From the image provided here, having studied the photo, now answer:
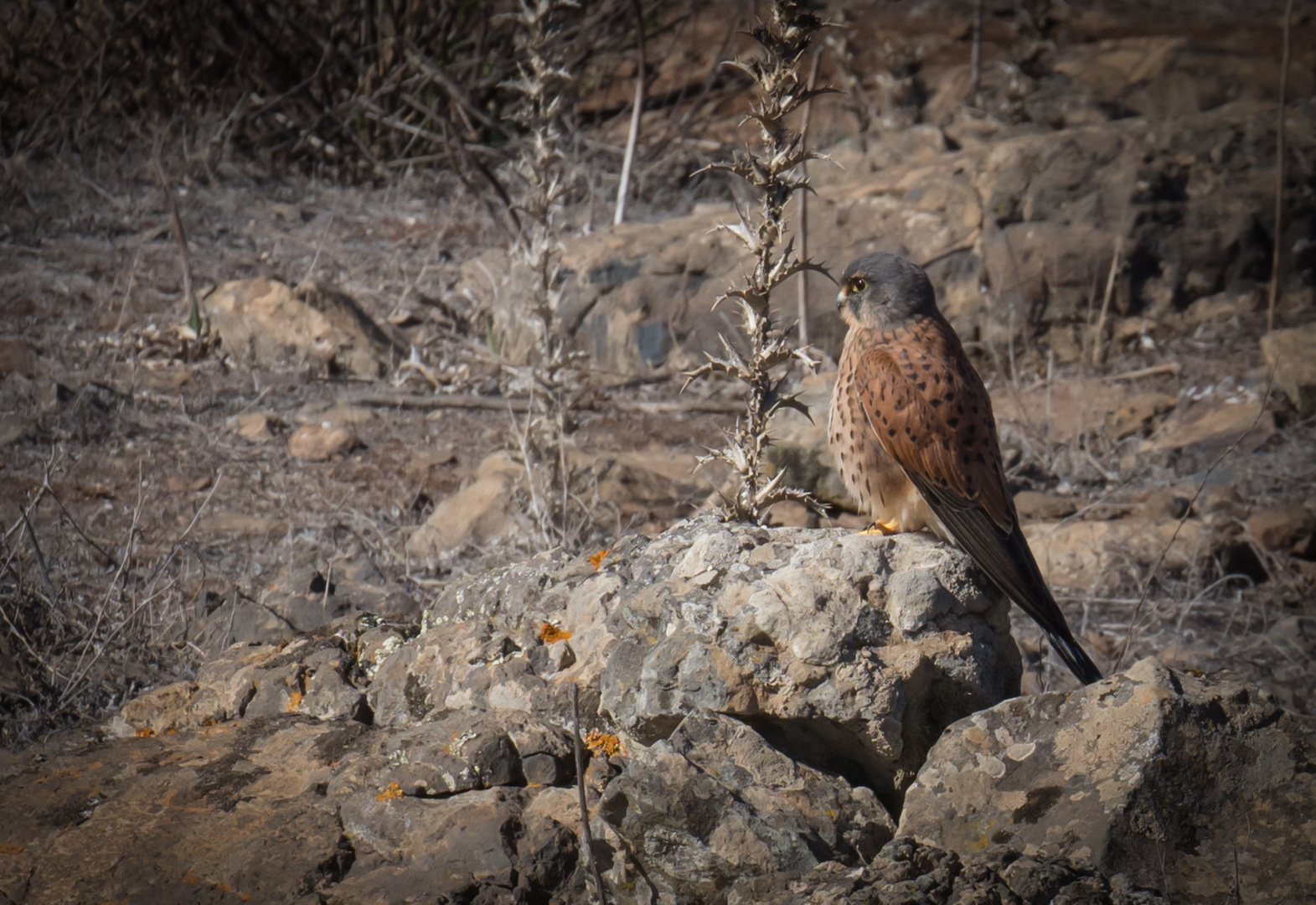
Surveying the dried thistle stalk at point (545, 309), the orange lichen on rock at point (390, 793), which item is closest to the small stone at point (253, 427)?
the dried thistle stalk at point (545, 309)

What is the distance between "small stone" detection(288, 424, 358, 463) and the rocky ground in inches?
1.2

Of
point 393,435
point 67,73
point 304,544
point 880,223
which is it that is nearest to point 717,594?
point 304,544

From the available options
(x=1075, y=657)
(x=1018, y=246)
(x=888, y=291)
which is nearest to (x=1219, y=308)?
(x=1018, y=246)

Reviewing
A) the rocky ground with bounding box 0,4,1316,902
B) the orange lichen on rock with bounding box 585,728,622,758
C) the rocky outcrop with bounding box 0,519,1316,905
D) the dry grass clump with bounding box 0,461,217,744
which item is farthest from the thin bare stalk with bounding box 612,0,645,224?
the orange lichen on rock with bounding box 585,728,622,758

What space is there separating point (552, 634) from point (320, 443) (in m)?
2.91

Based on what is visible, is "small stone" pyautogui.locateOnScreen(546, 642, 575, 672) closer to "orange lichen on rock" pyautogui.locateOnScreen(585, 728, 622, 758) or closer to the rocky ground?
the rocky ground

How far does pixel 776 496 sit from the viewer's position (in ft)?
9.77

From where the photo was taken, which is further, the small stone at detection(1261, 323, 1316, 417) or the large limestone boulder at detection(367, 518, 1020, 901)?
the small stone at detection(1261, 323, 1316, 417)

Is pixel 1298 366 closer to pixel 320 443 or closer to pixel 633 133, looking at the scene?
pixel 633 133

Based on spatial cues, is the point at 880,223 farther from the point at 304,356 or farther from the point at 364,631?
the point at 364,631

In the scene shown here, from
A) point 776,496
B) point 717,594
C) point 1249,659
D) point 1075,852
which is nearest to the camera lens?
point 1075,852

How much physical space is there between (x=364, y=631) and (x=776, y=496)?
1150 millimetres

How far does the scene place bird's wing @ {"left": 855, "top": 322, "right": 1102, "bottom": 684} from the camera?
300 centimetres

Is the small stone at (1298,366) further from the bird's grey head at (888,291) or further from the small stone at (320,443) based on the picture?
the small stone at (320,443)
